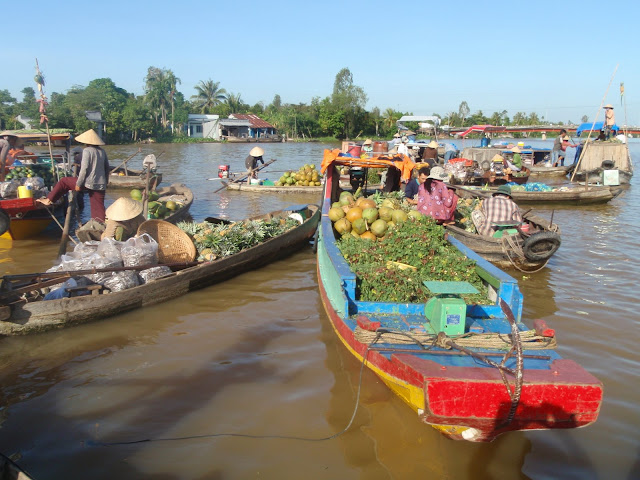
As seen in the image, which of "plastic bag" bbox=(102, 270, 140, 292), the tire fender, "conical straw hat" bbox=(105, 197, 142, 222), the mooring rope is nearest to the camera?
the mooring rope

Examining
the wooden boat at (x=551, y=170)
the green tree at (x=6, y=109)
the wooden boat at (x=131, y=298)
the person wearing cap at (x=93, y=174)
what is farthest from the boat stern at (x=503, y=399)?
the green tree at (x=6, y=109)

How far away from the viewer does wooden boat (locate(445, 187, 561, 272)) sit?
22.7 feet

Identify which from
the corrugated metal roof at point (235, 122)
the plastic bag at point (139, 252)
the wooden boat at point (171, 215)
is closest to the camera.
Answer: the plastic bag at point (139, 252)

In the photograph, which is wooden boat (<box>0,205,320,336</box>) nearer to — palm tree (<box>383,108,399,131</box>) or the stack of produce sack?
the stack of produce sack

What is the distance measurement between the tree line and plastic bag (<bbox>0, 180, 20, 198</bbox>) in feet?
121

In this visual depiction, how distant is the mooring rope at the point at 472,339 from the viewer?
3424mm

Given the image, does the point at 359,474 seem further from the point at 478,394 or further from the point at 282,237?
the point at 282,237

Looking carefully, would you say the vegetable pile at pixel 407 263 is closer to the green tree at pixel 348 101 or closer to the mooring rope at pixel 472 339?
the mooring rope at pixel 472 339

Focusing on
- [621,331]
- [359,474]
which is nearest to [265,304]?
[359,474]

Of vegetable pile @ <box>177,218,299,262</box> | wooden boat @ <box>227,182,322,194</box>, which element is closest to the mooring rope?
vegetable pile @ <box>177,218,299,262</box>

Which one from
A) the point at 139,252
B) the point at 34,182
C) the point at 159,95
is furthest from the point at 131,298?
the point at 159,95

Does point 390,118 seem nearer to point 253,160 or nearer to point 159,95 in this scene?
point 159,95

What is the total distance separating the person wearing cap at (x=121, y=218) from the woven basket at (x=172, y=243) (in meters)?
0.62

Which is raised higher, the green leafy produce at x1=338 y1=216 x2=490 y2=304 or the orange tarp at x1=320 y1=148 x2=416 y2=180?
the orange tarp at x1=320 y1=148 x2=416 y2=180
